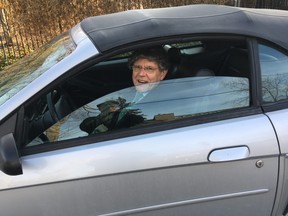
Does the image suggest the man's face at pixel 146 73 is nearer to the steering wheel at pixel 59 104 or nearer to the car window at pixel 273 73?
the steering wheel at pixel 59 104

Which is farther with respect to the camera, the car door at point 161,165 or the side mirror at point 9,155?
the car door at point 161,165

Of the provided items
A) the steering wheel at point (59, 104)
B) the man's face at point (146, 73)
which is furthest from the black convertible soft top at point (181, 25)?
the steering wheel at point (59, 104)

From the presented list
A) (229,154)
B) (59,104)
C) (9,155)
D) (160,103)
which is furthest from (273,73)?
(9,155)

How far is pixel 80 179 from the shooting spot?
208cm

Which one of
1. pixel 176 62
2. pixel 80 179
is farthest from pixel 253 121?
pixel 80 179

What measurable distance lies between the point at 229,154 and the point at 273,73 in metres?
0.59

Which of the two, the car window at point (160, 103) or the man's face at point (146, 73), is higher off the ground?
the man's face at point (146, 73)

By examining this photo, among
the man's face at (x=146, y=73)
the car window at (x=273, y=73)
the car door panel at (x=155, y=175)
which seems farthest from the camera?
the man's face at (x=146, y=73)

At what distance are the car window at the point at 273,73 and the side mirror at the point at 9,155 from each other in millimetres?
1370

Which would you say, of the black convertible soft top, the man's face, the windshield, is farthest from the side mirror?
the man's face

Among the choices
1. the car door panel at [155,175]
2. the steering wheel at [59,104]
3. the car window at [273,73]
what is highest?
the car window at [273,73]

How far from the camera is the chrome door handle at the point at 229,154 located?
7.06 ft

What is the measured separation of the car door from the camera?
2064 mm

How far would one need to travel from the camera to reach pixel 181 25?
2277mm
